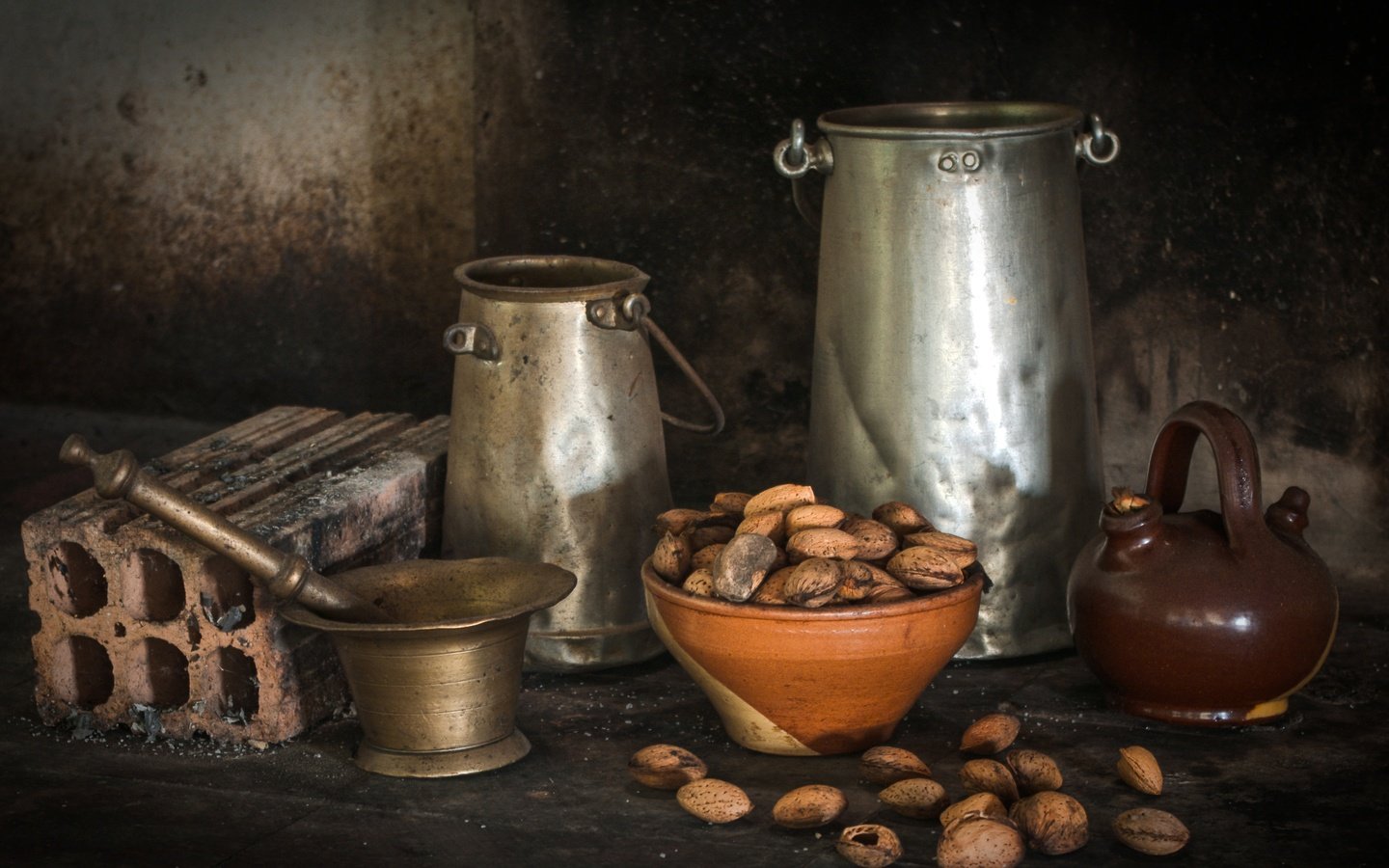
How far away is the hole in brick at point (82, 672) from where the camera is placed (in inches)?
111

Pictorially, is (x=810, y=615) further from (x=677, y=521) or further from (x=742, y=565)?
(x=677, y=521)

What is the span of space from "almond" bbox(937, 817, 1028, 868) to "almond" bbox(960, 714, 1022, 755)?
38cm

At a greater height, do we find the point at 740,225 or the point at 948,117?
the point at 948,117

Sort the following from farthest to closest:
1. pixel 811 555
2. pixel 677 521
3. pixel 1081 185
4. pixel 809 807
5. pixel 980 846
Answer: pixel 1081 185 → pixel 677 521 → pixel 811 555 → pixel 809 807 → pixel 980 846

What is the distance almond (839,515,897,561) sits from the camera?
104 inches

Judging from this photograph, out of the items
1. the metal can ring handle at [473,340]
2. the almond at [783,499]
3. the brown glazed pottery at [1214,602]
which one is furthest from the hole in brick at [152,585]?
the brown glazed pottery at [1214,602]

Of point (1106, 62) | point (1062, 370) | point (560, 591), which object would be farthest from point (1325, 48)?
point (560, 591)

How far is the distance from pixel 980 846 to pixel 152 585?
1.36m

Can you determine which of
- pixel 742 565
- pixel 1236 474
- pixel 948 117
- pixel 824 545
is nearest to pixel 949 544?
pixel 824 545

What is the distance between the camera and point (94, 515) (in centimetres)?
279

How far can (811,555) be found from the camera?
8.53 feet

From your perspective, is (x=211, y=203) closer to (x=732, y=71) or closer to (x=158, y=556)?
(x=732, y=71)

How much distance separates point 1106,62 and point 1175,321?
54 centimetres

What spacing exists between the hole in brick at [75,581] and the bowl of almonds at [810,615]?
0.89 meters
